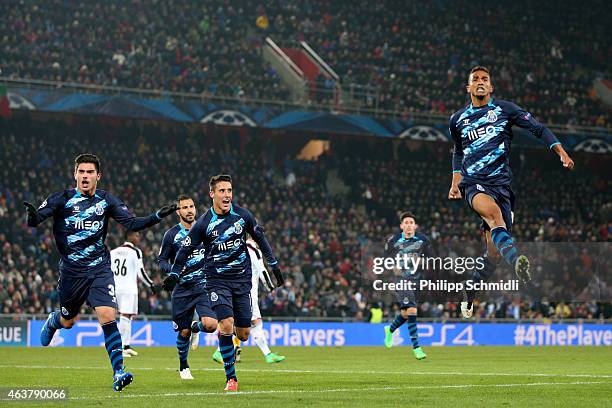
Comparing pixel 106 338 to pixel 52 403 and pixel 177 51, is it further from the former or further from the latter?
pixel 177 51

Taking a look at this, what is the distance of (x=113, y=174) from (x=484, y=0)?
70.3ft

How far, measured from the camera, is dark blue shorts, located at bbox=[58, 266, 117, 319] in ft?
39.4

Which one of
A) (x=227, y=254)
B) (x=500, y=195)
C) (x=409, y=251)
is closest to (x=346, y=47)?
(x=409, y=251)

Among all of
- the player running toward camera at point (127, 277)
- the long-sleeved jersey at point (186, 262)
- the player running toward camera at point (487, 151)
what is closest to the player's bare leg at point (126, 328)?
the player running toward camera at point (127, 277)

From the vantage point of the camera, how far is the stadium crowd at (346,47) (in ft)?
129

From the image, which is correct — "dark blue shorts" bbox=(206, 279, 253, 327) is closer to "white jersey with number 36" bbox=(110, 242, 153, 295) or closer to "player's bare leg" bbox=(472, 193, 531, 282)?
"player's bare leg" bbox=(472, 193, 531, 282)

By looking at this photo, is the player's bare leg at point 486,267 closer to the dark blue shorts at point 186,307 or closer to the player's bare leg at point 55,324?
the dark blue shorts at point 186,307

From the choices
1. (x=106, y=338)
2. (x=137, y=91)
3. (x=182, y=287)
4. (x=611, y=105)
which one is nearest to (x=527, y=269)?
(x=106, y=338)

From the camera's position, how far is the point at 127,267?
78.9 feet

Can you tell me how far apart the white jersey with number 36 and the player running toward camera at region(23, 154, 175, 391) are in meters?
11.5

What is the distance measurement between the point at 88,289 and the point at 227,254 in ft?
5.39

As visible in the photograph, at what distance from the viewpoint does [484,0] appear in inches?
2045

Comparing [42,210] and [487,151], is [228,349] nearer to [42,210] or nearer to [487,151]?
[42,210]

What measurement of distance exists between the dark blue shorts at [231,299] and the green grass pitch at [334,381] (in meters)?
0.81
